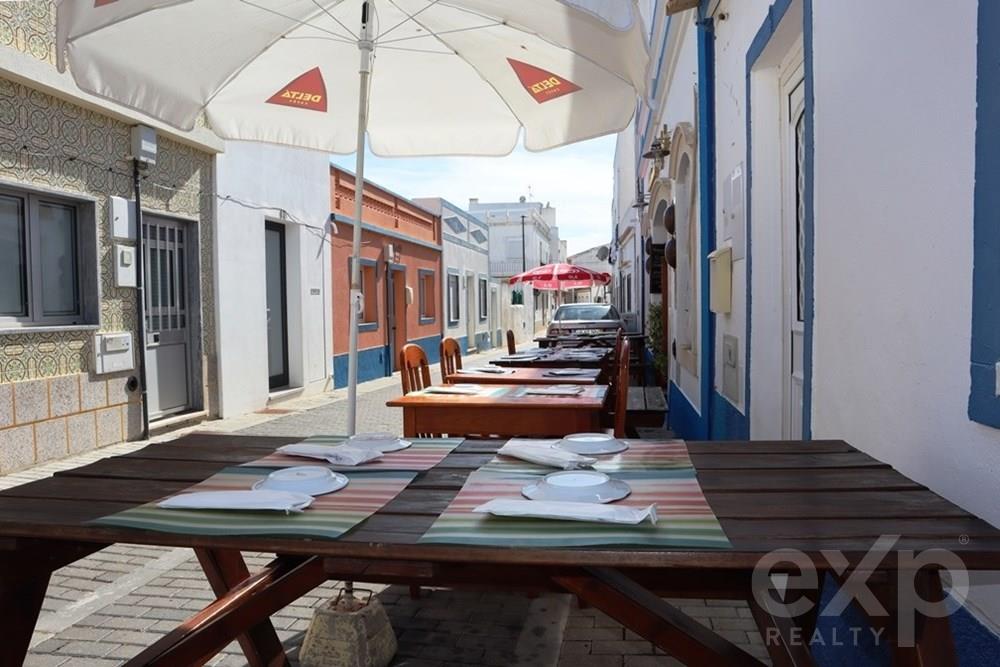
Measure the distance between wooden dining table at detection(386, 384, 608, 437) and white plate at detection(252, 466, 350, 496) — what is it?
70.9 inches

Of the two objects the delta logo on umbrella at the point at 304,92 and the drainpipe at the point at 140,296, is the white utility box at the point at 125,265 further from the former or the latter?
the delta logo on umbrella at the point at 304,92

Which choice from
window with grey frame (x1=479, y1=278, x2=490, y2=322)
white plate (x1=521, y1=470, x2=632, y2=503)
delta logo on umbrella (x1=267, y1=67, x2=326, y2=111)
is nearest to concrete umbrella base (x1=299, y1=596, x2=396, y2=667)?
white plate (x1=521, y1=470, x2=632, y2=503)

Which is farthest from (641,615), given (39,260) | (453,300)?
(453,300)

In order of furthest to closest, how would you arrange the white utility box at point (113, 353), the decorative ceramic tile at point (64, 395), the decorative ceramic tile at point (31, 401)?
1. the white utility box at point (113, 353)
2. the decorative ceramic tile at point (64, 395)
3. the decorative ceramic tile at point (31, 401)

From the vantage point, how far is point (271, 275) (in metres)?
9.66

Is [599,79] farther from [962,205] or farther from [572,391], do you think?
[962,205]

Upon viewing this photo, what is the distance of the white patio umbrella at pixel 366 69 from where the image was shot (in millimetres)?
2695

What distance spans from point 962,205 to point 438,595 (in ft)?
8.40

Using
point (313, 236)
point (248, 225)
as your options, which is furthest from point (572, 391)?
point (313, 236)

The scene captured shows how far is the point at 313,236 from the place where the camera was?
1032 centimetres

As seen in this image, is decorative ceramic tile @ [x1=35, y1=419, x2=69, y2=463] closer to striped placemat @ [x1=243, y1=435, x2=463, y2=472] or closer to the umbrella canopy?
the umbrella canopy

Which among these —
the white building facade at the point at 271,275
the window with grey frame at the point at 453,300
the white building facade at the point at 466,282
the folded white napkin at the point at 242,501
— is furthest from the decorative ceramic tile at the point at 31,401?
the window with grey frame at the point at 453,300

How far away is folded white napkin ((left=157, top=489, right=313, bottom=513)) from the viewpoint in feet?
4.66

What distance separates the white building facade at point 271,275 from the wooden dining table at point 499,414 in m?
4.89
